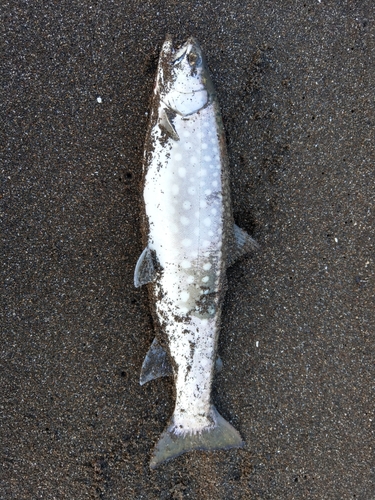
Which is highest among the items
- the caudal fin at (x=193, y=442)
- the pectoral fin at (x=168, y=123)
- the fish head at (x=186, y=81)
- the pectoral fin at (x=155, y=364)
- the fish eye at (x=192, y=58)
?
the fish eye at (x=192, y=58)

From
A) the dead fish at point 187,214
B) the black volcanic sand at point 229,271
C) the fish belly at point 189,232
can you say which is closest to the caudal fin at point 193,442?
the black volcanic sand at point 229,271

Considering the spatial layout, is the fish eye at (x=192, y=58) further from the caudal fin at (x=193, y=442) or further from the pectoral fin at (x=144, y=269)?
the caudal fin at (x=193, y=442)

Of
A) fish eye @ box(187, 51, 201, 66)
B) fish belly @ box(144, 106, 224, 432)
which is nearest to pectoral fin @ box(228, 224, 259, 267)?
fish belly @ box(144, 106, 224, 432)

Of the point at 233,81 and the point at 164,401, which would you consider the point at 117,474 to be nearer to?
the point at 164,401

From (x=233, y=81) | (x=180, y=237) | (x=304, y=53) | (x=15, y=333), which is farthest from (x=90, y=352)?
(x=304, y=53)

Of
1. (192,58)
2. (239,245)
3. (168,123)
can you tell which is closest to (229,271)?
(239,245)

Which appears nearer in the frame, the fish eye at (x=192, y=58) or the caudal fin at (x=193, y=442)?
the fish eye at (x=192, y=58)

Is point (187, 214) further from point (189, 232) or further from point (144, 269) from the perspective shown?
point (144, 269)
